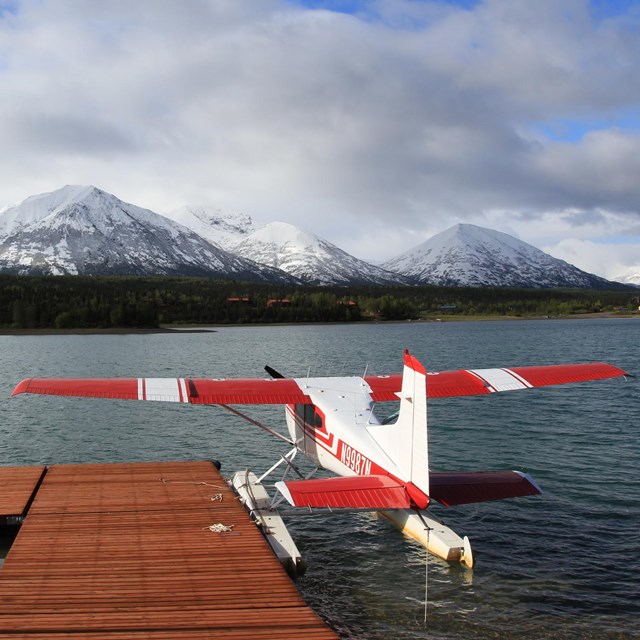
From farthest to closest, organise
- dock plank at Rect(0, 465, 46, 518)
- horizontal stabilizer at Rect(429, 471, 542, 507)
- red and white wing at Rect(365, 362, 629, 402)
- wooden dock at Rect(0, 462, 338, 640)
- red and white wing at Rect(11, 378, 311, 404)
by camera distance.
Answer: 1. red and white wing at Rect(365, 362, 629, 402)
2. red and white wing at Rect(11, 378, 311, 404)
3. dock plank at Rect(0, 465, 46, 518)
4. horizontal stabilizer at Rect(429, 471, 542, 507)
5. wooden dock at Rect(0, 462, 338, 640)

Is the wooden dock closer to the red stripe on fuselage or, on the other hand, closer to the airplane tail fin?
the red stripe on fuselage

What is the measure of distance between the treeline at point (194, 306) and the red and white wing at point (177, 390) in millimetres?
100163

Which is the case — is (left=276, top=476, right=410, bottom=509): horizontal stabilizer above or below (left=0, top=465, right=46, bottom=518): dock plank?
above

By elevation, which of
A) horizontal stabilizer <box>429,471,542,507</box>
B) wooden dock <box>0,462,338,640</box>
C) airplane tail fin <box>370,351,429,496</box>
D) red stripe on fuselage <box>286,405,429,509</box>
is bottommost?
wooden dock <box>0,462,338,640</box>

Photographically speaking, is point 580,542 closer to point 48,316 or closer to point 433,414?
point 433,414

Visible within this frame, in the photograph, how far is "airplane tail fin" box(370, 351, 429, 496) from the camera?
30.8 ft

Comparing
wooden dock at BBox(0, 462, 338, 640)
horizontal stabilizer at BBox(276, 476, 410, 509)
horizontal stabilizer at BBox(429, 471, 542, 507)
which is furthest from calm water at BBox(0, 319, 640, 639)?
wooden dock at BBox(0, 462, 338, 640)

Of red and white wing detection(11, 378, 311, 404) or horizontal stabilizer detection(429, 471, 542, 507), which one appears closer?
horizontal stabilizer detection(429, 471, 542, 507)

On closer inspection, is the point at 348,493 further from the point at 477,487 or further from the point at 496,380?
the point at 496,380

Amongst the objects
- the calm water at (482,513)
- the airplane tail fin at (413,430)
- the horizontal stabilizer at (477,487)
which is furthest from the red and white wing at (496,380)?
the airplane tail fin at (413,430)

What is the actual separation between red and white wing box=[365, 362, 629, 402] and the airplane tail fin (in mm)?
3454

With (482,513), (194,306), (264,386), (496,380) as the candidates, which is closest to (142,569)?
(264,386)

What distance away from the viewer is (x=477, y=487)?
1062cm

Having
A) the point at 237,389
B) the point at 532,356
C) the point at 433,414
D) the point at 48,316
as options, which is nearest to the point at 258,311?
the point at 48,316
